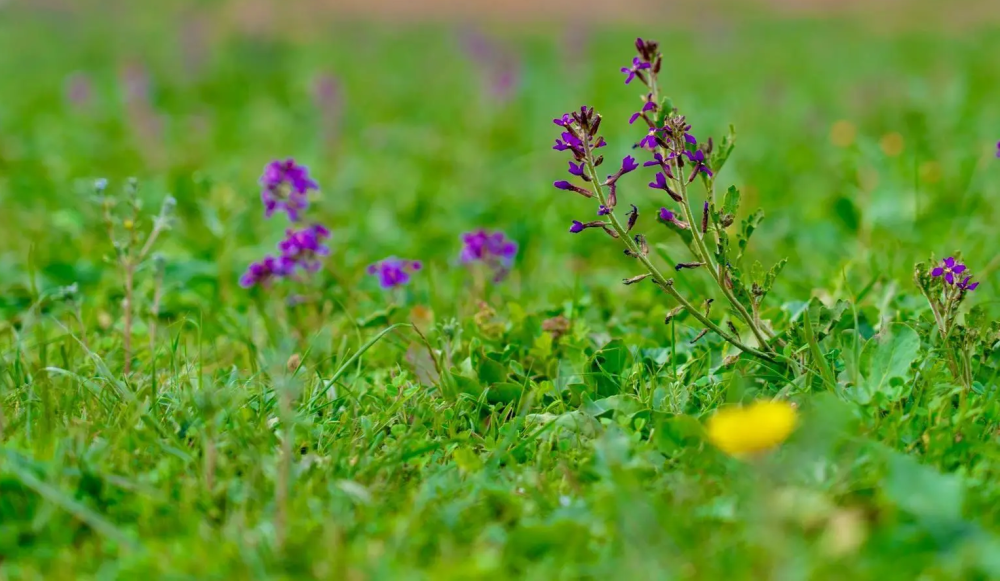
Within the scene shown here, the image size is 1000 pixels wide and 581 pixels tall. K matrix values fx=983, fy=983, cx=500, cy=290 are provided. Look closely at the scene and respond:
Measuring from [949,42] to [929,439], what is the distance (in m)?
9.44

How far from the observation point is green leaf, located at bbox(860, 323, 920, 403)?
194cm

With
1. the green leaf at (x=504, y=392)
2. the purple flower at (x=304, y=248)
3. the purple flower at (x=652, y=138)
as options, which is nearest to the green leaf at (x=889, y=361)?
the purple flower at (x=652, y=138)

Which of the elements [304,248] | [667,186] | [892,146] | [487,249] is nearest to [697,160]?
[667,186]

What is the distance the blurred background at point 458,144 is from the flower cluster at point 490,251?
175 mm

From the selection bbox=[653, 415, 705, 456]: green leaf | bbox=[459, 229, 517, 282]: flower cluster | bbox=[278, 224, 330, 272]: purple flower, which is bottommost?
bbox=[653, 415, 705, 456]: green leaf

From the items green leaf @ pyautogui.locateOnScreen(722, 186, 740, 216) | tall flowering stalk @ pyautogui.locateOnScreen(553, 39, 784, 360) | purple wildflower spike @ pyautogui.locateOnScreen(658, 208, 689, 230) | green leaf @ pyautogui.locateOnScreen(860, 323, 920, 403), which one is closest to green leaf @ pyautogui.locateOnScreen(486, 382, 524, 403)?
tall flowering stalk @ pyautogui.locateOnScreen(553, 39, 784, 360)

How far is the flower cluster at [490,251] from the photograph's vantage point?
9.58ft

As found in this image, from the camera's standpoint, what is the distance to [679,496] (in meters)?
1.66

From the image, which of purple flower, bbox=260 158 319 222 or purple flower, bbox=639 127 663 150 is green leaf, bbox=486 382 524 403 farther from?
purple flower, bbox=260 158 319 222

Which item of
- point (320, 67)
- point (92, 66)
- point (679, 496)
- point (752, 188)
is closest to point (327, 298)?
point (679, 496)

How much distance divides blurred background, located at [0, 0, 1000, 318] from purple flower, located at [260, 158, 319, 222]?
312 millimetres

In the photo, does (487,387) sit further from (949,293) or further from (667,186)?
(949,293)

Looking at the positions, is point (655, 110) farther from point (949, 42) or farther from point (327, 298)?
point (949, 42)

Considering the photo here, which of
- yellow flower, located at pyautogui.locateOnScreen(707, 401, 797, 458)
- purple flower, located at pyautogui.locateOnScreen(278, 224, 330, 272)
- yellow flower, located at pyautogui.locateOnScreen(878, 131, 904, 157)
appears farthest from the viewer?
yellow flower, located at pyautogui.locateOnScreen(878, 131, 904, 157)
